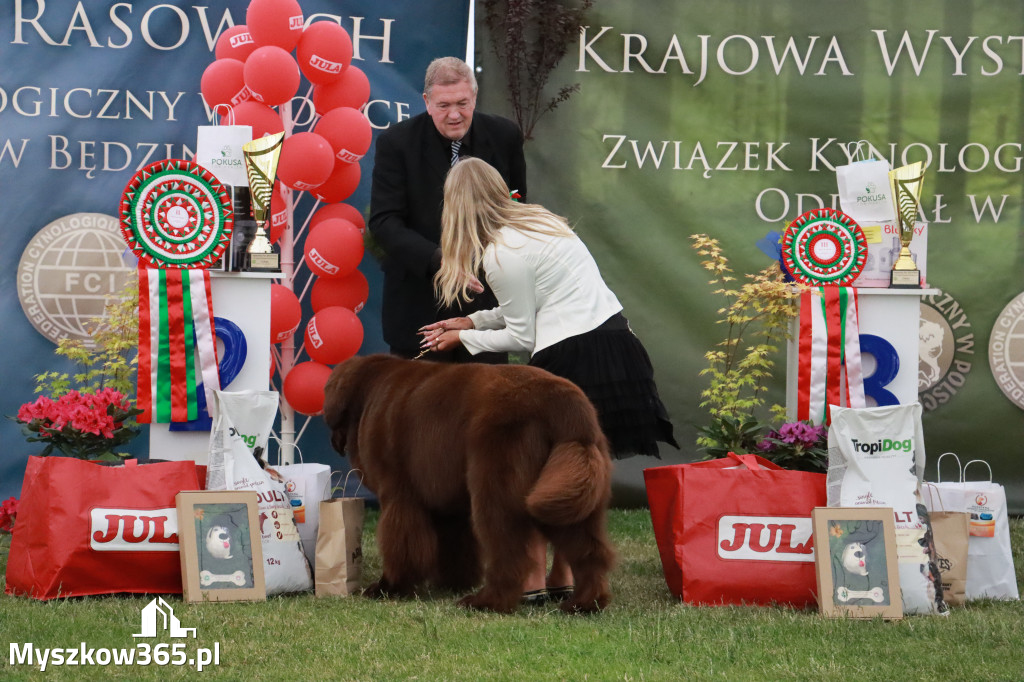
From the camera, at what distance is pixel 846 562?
139 inches

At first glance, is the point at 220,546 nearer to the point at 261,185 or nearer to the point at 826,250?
the point at 261,185

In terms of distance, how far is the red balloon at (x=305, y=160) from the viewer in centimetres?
508

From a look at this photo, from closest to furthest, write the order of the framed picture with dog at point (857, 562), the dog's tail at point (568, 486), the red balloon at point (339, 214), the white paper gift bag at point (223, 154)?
the dog's tail at point (568, 486)
the framed picture with dog at point (857, 562)
the white paper gift bag at point (223, 154)
the red balloon at point (339, 214)

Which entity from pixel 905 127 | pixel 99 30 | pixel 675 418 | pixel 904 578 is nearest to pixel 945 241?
pixel 905 127

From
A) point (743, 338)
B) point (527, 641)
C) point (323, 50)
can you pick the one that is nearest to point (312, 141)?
point (323, 50)

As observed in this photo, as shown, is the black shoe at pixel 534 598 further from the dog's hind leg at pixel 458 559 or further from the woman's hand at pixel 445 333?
the woman's hand at pixel 445 333

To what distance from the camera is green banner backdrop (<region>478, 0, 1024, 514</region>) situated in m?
6.08

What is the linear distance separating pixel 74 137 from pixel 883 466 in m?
4.24

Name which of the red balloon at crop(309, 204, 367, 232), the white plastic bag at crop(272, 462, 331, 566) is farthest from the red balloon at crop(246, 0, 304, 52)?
the white plastic bag at crop(272, 462, 331, 566)

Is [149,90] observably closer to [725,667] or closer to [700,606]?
[700,606]

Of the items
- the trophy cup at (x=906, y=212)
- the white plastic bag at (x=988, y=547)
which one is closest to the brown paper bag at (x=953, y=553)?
the white plastic bag at (x=988, y=547)

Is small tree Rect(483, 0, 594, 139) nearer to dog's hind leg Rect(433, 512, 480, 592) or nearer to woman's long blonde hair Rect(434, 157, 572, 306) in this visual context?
woman's long blonde hair Rect(434, 157, 572, 306)

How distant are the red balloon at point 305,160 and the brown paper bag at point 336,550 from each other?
71.5 inches

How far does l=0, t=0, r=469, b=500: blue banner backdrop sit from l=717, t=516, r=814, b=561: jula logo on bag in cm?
305
